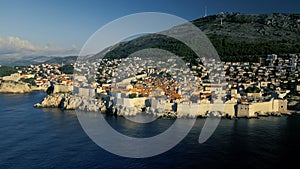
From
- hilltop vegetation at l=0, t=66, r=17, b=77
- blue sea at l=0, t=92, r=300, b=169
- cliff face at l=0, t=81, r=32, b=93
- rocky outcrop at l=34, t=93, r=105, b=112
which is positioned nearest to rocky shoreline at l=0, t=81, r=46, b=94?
cliff face at l=0, t=81, r=32, b=93

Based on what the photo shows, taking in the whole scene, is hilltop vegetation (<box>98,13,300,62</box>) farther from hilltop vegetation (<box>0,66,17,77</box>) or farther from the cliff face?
the cliff face

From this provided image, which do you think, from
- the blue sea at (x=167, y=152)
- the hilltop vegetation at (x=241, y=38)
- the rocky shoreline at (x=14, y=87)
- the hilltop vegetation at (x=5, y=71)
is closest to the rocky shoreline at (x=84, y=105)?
the blue sea at (x=167, y=152)

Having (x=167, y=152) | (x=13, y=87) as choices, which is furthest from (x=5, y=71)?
(x=167, y=152)

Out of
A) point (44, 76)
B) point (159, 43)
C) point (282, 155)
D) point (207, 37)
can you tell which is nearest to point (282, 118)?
point (282, 155)

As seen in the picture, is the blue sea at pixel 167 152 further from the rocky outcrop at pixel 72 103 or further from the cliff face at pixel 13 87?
the cliff face at pixel 13 87

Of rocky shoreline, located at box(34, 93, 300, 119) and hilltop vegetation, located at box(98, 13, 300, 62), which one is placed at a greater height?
hilltop vegetation, located at box(98, 13, 300, 62)

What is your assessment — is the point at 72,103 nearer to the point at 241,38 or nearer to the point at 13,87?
the point at 13,87
